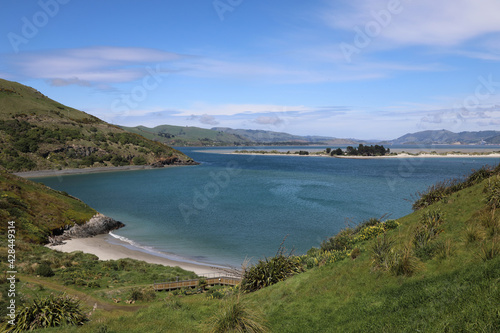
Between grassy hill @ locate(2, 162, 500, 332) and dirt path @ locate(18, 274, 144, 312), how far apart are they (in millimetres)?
208

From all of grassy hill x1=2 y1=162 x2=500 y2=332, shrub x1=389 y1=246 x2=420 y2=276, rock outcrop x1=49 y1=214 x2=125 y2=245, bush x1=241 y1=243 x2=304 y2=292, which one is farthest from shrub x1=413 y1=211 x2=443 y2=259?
rock outcrop x1=49 y1=214 x2=125 y2=245

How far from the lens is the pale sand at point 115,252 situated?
28.3 m

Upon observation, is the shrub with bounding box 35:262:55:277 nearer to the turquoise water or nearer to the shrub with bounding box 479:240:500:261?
the turquoise water

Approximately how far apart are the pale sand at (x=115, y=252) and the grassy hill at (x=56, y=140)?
87.1 metres

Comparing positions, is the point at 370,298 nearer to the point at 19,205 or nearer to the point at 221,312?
the point at 221,312

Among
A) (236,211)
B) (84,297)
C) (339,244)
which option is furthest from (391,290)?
(236,211)

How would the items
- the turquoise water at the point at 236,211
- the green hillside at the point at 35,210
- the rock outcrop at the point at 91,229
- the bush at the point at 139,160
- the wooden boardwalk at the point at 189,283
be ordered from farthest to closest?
the bush at the point at 139,160
the rock outcrop at the point at 91,229
the turquoise water at the point at 236,211
the green hillside at the point at 35,210
the wooden boardwalk at the point at 189,283

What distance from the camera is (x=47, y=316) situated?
39.3ft

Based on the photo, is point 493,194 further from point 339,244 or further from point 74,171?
point 74,171

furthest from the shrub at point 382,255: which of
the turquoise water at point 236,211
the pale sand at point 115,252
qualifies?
the pale sand at point 115,252

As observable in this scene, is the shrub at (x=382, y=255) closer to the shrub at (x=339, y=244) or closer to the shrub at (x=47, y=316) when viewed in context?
the shrub at (x=339, y=244)

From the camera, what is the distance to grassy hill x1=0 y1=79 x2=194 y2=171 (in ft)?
364

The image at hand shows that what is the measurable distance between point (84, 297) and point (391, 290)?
652 inches

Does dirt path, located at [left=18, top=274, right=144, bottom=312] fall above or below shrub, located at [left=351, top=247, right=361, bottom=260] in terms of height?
below
